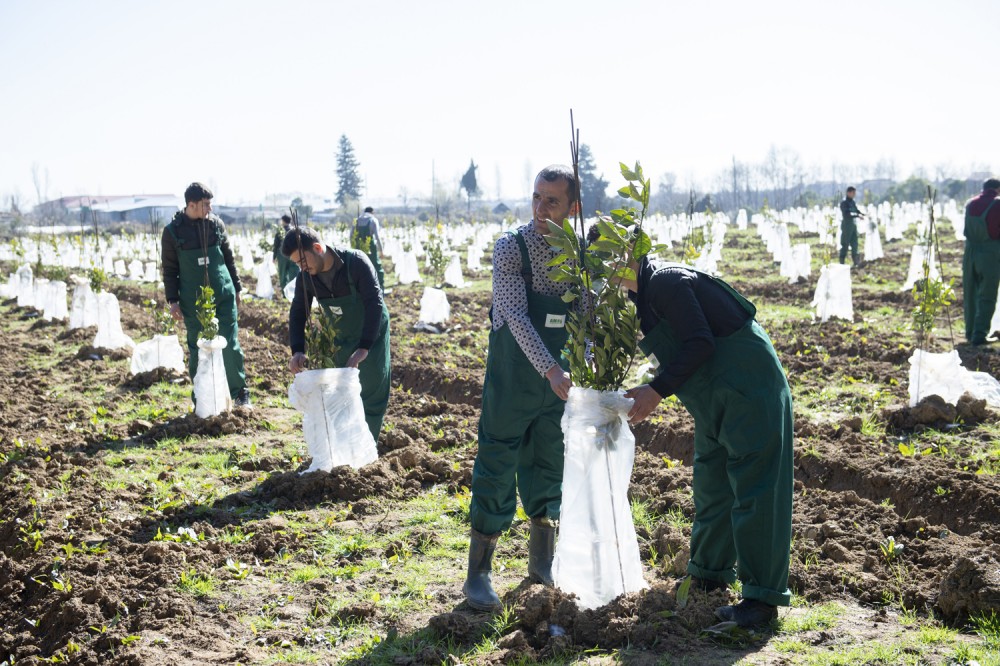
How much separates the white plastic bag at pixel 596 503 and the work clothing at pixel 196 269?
13.9ft

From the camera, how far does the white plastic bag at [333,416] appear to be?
4.91 m

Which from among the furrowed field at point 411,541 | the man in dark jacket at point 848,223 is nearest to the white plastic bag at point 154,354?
the furrowed field at point 411,541

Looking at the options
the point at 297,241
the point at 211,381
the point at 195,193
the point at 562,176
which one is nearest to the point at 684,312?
the point at 562,176

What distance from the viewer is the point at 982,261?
840cm

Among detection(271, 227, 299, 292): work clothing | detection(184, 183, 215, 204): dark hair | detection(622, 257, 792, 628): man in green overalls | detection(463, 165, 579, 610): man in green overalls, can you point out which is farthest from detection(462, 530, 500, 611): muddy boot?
detection(271, 227, 299, 292): work clothing

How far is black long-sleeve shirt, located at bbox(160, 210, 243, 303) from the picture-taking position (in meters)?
6.44

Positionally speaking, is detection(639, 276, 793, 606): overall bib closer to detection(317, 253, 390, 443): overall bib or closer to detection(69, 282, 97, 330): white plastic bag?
detection(317, 253, 390, 443): overall bib

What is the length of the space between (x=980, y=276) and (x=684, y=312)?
281 inches

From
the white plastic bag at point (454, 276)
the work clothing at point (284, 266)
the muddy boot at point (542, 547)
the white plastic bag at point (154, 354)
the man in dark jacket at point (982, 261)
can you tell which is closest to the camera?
the muddy boot at point (542, 547)

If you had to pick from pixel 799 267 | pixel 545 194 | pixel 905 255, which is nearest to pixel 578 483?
pixel 545 194

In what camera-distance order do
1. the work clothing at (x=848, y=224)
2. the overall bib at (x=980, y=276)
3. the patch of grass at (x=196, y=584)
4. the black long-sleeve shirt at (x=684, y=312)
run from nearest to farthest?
the black long-sleeve shirt at (x=684, y=312) < the patch of grass at (x=196, y=584) < the overall bib at (x=980, y=276) < the work clothing at (x=848, y=224)

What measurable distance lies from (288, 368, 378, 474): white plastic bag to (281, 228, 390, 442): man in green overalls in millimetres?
124

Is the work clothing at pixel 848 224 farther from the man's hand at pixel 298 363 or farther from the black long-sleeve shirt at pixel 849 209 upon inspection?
the man's hand at pixel 298 363

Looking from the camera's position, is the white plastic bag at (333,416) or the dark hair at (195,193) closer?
the white plastic bag at (333,416)
